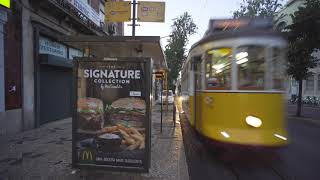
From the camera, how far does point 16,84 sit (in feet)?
30.0

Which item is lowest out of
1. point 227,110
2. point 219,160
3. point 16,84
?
point 219,160

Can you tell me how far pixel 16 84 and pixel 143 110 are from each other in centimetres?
635

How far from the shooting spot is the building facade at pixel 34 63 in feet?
28.3

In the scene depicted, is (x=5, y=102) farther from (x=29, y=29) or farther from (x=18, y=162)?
(x=18, y=162)

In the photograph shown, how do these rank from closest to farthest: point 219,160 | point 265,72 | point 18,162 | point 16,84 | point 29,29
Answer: point 18,162 → point 265,72 → point 219,160 → point 16,84 → point 29,29

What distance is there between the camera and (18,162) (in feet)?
18.5

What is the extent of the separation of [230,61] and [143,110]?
8.47 feet

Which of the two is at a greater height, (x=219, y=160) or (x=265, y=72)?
(x=265, y=72)

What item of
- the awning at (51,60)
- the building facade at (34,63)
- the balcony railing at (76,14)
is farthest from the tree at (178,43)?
the awning at (51,60)

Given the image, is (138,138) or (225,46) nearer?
(138,138)

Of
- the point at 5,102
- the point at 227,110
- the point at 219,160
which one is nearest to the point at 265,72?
the point at 227,110

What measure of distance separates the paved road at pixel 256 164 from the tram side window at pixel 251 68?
70.3 inches

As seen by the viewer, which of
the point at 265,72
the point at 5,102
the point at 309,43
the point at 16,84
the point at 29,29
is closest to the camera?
the point at 265,72

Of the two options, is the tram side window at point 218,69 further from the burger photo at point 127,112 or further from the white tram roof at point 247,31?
the burger photo at point 127,112
